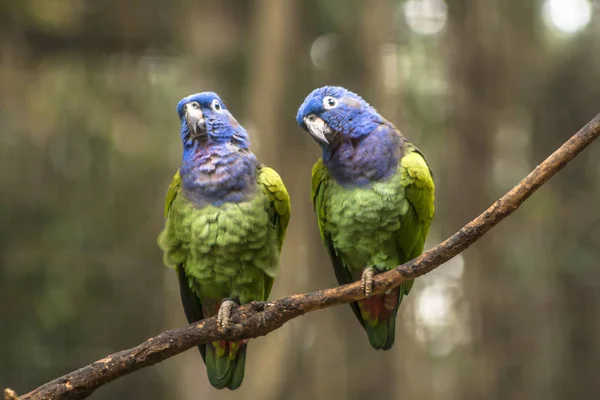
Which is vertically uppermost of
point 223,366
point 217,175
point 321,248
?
point 217,175

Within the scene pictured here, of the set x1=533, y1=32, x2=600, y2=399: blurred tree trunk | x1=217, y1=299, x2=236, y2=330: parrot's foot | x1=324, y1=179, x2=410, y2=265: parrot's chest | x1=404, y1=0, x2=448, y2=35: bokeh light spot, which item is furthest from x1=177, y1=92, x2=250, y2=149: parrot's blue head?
x1=533, y1=32, x2=600, y2=399: blurred tree trunk

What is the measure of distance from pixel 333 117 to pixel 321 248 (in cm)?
234

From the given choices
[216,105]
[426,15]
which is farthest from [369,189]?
[426,15]

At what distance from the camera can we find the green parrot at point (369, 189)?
208 centimetres

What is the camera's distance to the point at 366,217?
6.88ft

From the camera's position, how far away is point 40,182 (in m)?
4.77

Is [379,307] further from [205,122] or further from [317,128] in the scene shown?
[205,122]

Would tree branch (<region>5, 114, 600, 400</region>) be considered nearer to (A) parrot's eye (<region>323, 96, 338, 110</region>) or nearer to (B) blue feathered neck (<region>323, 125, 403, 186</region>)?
(B) blue feathered neck (<region>323, 125, 403, 186</region>)

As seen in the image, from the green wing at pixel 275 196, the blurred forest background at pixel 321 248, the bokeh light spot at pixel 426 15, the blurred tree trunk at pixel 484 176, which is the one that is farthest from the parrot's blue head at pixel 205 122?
the bokeh light spot at pixel 426 15

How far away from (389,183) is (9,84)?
3.58 m

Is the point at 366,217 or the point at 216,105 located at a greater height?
the point at 216,105

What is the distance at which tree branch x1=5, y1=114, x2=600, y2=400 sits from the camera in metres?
1.66

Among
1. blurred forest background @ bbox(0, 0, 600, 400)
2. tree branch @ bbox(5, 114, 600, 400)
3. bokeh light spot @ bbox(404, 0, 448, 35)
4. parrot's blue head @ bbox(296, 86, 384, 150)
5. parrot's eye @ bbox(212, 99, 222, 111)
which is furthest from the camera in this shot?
bokeh light spot @ bbox(404, 0, 448, 35)

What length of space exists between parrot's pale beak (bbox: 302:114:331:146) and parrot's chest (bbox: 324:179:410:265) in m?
0.17
